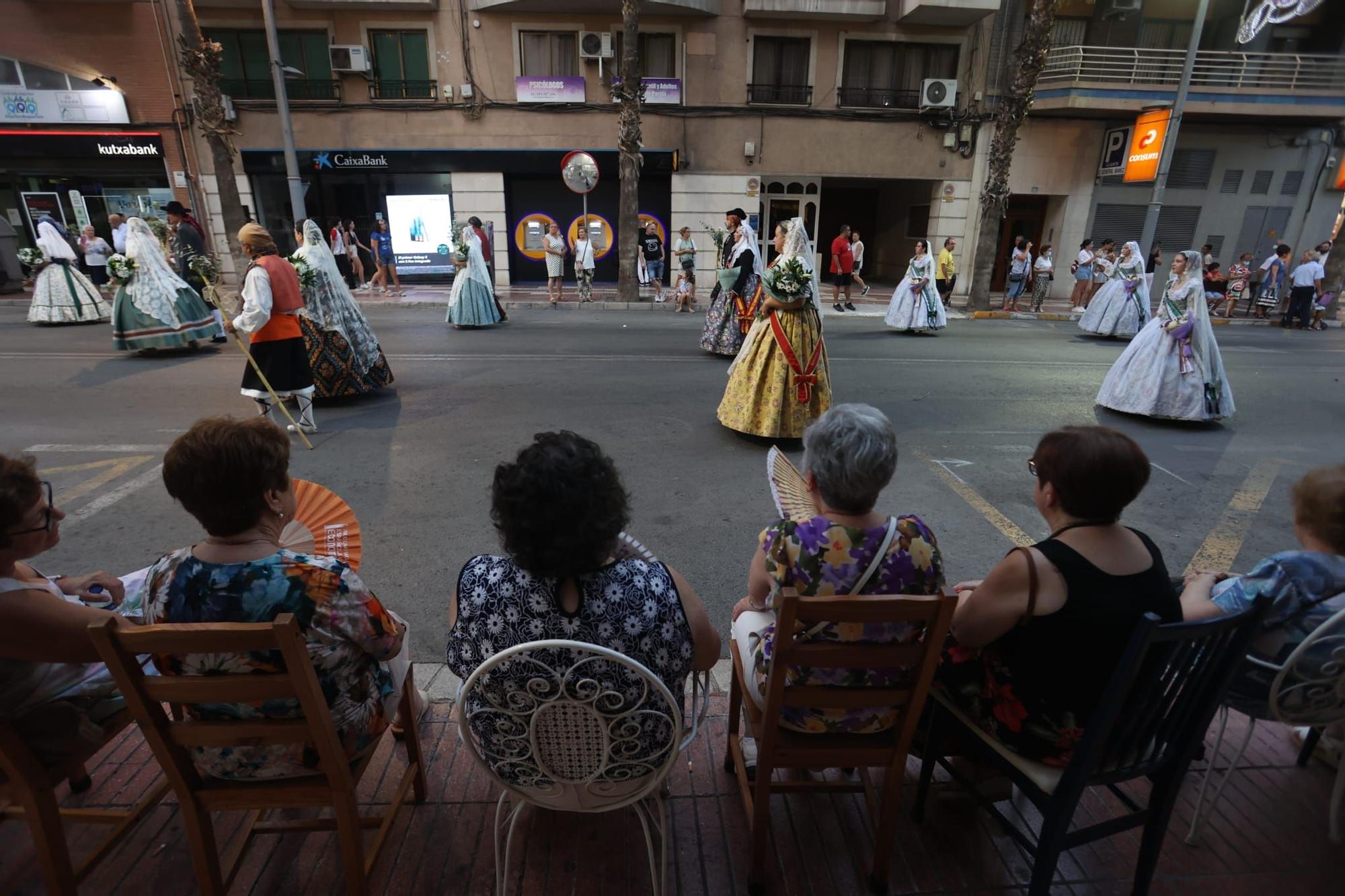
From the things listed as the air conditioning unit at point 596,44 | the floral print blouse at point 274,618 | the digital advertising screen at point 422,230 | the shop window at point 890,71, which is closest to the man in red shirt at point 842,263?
the shop window at point 890,71

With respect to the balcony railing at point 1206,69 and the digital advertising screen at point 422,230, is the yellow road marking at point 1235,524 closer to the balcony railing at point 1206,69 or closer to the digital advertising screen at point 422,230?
the balcony railing at point 1206,69

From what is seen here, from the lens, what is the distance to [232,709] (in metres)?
1.69

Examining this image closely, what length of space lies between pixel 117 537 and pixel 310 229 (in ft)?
12.7

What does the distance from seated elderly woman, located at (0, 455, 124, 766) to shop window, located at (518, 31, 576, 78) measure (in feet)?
58.5

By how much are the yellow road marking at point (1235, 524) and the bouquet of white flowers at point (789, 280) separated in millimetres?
3224

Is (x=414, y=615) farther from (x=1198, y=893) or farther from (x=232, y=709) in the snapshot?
(x=1198, y=893)

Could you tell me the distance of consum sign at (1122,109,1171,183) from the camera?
15.2m

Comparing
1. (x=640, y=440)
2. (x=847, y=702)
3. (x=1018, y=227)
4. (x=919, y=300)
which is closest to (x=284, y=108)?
(x=919, y=300)

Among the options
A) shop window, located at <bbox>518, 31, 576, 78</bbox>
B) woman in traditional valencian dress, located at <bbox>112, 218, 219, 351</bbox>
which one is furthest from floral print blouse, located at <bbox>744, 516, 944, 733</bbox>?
shop window, located at <bbox>518, 31, 576, 78</bbox>

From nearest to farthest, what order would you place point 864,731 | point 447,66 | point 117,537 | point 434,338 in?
point 864,731 → point 117,537 → point 434,338 → point 447,66

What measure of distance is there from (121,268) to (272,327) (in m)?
4.86

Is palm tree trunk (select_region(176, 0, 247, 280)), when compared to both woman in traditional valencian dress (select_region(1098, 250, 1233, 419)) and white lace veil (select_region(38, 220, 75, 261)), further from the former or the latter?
woman in traditional valencian dress (select_region(1098, 250, 1233, 419))

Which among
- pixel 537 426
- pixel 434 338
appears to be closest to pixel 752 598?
pixel 537 426

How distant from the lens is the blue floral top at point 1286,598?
71.3 inches
